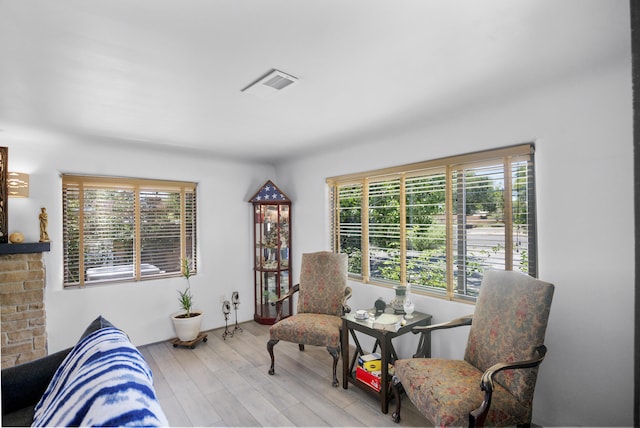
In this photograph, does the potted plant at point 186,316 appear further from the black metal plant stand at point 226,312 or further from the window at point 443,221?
the window at point 443,221

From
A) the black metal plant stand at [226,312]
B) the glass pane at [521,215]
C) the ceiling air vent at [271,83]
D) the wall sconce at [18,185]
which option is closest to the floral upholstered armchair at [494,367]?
the glass pane at [521,215]

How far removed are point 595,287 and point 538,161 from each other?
0.89m

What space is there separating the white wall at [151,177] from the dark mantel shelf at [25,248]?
25 cm

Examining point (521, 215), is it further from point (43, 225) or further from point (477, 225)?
point (43, 225)

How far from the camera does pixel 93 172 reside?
367cm

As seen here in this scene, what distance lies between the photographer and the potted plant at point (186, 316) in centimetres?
390

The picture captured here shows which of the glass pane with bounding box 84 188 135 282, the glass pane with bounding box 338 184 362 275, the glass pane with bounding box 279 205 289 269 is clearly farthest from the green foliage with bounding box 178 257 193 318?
the glass pane with bounding box 338 184 362 275

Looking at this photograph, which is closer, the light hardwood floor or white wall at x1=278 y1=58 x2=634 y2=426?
white wall at x1=278 y1=58 x2=634 y2=426

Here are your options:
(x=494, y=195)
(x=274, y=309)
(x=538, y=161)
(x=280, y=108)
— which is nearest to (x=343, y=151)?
(x=280, y=108)

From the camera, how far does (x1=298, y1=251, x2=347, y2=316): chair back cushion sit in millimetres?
3566

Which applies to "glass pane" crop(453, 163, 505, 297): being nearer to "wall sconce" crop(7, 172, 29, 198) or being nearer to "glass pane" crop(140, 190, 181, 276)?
"glass pane" crop(140, 190, 181, 276)

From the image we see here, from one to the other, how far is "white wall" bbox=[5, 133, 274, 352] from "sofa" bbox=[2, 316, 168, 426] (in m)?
1.89

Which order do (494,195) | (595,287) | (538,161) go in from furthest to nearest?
(494,195) < (538,161) < (595,287)

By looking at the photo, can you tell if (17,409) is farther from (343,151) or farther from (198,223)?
(343,151)
